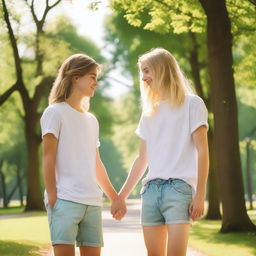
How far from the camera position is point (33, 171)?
3203 centimetres

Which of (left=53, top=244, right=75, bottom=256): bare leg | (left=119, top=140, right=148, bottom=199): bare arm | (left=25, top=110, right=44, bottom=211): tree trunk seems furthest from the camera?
(left=25, top=110, right=44, bottom=211): tree trunk

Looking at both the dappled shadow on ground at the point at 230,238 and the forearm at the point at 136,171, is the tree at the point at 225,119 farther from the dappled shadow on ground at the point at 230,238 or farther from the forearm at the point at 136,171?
the forearm at the point at 136,171

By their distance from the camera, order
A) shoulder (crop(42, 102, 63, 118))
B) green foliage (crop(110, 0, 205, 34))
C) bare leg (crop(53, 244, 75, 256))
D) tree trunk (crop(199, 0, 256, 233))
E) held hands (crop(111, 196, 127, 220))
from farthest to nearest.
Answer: green foliage (crop(110, 0, 205, 34)), tree trunk (crop(199, 0, 256, 233)), held hands (crop(111, 196, 127, 220)), shoulder (crop(42, 102, 63, 118)), bare leg (crop(53, 244, 75, 256))

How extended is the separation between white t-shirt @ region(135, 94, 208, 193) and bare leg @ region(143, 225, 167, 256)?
0.39 m

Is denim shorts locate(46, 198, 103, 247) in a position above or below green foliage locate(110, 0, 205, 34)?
below

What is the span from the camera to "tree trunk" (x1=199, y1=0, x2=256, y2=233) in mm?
15203

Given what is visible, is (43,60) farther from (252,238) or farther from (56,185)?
(56,185)

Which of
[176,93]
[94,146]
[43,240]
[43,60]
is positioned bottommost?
[43,240]

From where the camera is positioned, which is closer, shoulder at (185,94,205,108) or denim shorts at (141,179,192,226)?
denim shorts at (141,179,192,226)

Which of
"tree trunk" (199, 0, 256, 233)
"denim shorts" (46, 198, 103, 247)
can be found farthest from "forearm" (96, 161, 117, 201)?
"tree trunk" (199, 0, 256, 233)

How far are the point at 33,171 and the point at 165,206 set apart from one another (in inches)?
1094

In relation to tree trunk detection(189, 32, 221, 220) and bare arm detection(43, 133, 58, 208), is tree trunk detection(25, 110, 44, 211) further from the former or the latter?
bare arm detection(43, 133, 58, 208)

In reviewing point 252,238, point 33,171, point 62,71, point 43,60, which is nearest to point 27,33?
point 43,60

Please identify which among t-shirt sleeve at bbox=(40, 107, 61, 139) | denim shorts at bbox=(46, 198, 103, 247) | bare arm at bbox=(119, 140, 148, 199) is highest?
t-shirt sleeve at bbox=(40, 107, 61, 139)
